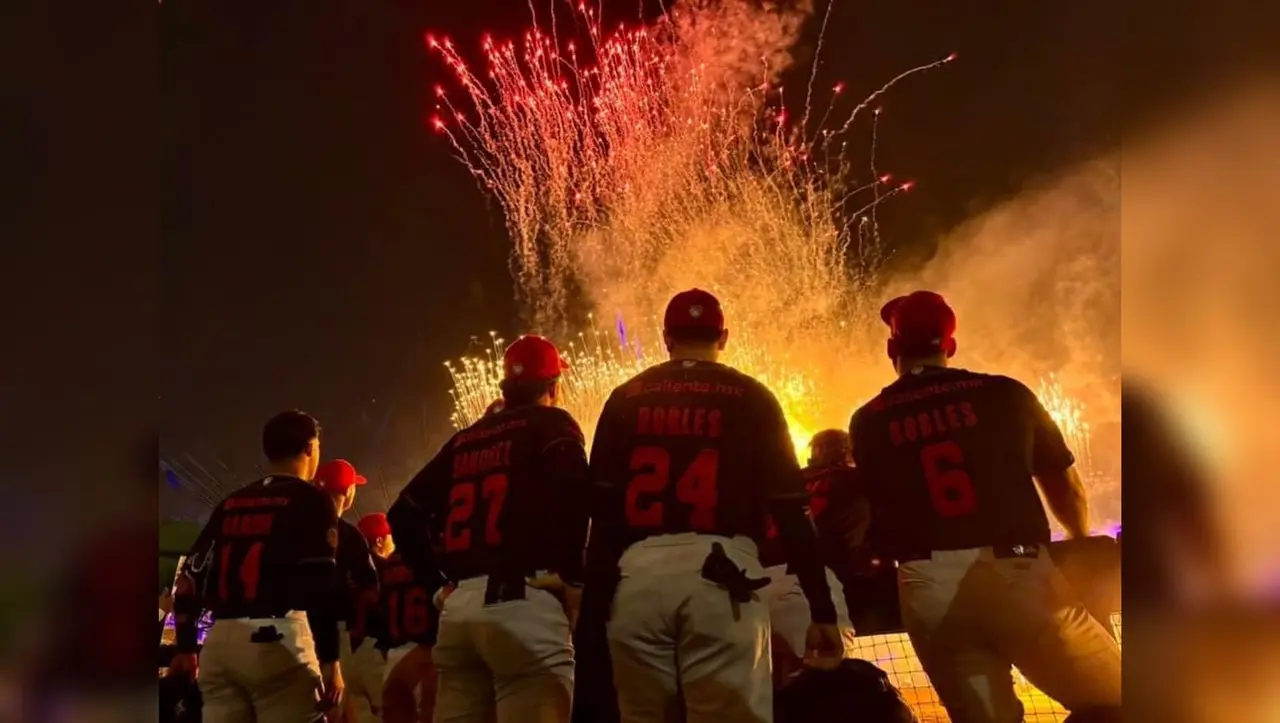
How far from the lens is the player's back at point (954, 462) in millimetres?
2795

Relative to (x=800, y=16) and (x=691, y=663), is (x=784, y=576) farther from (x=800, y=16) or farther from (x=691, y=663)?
(x=800, y=16)

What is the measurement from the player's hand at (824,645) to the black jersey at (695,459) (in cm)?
30

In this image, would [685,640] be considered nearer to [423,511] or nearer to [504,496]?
[504,496]

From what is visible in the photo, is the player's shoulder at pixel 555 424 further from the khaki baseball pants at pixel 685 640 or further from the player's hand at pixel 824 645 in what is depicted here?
the player's hand at pixel 824 645

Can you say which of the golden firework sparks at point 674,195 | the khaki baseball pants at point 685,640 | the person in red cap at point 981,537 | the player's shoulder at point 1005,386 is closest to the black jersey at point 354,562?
the khaki baseball pants at point 685,640

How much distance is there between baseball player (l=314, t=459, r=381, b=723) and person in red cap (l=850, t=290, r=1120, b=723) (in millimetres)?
2047

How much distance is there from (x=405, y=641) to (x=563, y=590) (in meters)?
1.29

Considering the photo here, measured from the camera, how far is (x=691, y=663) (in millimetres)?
2654

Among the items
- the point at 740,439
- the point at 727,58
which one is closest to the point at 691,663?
the point at 740,439

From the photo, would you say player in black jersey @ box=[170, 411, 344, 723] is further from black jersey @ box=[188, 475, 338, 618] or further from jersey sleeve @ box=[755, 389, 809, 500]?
jersey sleeve @ box=[755, 389, 809, 500]

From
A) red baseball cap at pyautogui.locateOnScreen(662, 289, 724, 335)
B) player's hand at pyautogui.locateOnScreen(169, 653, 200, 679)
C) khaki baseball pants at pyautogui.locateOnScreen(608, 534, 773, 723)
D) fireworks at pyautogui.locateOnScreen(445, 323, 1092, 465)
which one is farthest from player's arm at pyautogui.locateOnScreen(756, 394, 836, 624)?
fireworks at pyautogui.locateOnScreen(445, 323, 1092, 465)

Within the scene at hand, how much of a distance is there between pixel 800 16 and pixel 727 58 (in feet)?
2.38

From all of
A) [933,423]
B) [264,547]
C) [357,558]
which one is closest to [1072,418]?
[933,423]

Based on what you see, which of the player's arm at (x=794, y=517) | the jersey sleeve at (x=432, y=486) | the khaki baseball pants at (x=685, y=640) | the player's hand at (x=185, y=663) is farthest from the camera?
the player's hand at (x=185, y=663)
